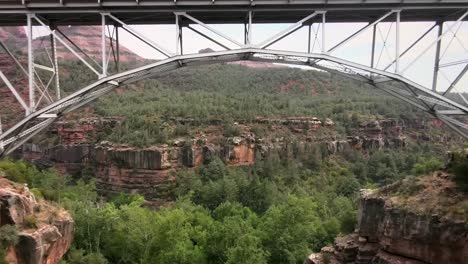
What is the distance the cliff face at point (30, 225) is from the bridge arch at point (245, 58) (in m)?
1.47

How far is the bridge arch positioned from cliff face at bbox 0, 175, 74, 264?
1468mm

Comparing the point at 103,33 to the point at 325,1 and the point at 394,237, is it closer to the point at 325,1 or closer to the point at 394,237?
the point at 325,1

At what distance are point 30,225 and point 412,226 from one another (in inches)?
452

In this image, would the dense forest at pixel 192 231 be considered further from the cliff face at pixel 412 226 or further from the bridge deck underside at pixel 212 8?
the bridge deck underside at pixel 212 8

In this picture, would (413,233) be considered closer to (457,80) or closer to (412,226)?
(412,226)

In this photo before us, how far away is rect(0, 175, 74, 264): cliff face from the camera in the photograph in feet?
42.5

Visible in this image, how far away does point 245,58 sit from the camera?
14.0 meters

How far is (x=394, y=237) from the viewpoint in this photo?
46.2ft

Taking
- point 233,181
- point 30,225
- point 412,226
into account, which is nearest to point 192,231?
point 30,225

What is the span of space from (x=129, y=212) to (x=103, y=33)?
16.6 metres

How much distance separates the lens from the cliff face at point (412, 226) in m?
12.1

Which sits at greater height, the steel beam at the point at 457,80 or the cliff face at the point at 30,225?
the steel beam at the point at 457,80

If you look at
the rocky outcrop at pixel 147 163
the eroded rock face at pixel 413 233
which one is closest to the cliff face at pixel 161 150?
the rocky outcrop at pixel 147 163

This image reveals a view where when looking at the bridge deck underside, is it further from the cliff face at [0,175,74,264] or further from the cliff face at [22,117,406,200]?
the cliff face at [22,117,406,200]
